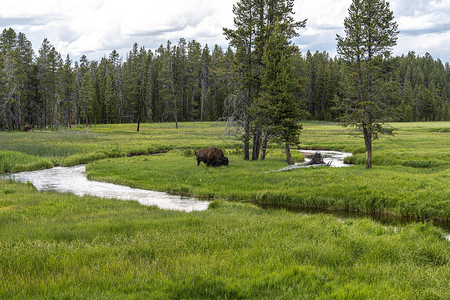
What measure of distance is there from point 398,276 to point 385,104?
19058 mm

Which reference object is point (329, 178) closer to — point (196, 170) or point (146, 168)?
point (196, 170)

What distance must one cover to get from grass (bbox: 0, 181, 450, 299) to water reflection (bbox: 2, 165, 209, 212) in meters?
6.18

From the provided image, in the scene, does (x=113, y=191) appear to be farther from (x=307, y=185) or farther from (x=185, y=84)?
(x=185, y=84)

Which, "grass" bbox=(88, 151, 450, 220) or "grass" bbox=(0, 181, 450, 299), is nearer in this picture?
"grass" bbox=(0, 181, 450, 299)

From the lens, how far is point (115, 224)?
10.6 m

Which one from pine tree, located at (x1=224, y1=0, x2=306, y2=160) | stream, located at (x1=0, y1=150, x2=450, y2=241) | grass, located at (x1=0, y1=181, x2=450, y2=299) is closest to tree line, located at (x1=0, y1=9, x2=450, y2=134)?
pine tree, located at (x1=224, y1=0, x2=306, y2=160)

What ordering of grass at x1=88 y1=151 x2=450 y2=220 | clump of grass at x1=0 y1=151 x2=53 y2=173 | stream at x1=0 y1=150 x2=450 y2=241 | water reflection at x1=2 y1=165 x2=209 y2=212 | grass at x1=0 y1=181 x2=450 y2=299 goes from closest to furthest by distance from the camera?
grass at x1=0 y1=181 x2=450 y2=299, stream at x1=0 y1=150 x2=450 y2=241, grass at x1=88 y1=151 x2=450 y2=220, water reflection at x1=2 y1=165 x2=209 y2=212, clump of grass at x1=0 y1=151 x2=53 y2=173

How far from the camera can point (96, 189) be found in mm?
22094

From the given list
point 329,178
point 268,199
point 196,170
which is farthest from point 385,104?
point 196,170

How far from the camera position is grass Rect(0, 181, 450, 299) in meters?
6.09

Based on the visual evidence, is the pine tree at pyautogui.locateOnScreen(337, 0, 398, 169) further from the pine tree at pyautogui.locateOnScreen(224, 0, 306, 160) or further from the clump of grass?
the clump of grass

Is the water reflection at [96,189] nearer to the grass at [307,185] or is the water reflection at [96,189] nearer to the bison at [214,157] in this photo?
the grass at [307,185]

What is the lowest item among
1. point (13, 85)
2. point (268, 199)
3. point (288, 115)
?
point (268, 199)

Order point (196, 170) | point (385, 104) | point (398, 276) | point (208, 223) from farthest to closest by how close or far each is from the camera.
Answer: point (196, 170), point (385, 104), point (208, 223), point (398, 276)
